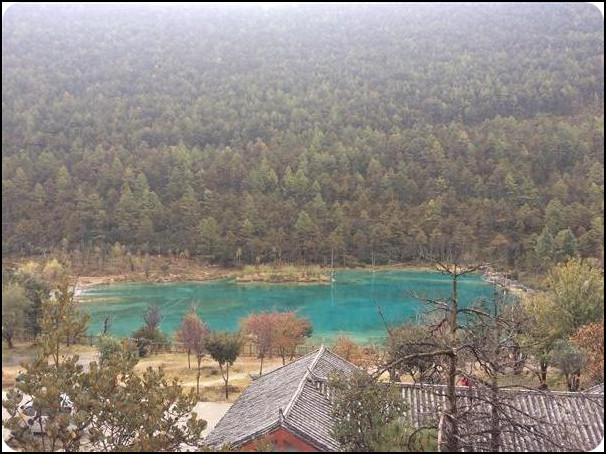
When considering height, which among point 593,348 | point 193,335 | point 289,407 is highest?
point 289,407

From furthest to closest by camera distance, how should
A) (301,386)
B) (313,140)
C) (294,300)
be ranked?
(313,140), (294,300), (301,386)

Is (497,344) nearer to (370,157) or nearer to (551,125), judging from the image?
(370,157)

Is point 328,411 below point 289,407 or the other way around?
below

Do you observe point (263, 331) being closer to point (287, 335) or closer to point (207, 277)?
point (287, 335)

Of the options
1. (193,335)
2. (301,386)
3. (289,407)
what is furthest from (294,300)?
(289,407)

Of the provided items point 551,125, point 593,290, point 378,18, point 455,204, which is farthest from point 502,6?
point 593,290

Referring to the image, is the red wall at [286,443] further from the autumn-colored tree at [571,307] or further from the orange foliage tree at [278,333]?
the orange foliage tree at [278,333]

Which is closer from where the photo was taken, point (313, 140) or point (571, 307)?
point (571, 307)

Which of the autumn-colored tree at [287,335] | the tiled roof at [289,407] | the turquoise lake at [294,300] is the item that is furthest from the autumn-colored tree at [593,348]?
the turquoise lake at [294,300]
